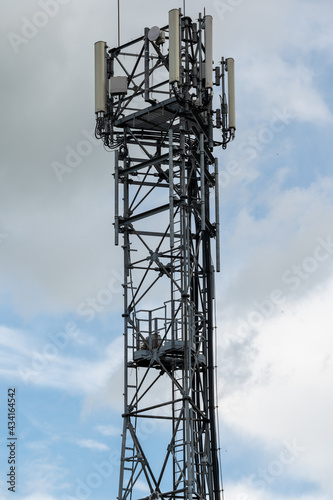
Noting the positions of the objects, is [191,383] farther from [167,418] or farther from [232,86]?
[232,86]

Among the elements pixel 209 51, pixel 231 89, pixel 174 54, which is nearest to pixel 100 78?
pixel 174 54

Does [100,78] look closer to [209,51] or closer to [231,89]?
[209,51]

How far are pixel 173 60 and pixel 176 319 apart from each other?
1291cm

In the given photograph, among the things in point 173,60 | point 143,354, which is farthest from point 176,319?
point 173,60

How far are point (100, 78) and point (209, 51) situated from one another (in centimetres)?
598

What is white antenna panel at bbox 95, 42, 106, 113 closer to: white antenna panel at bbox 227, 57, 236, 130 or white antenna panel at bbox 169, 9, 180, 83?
white antenna panel at bbox 169, 9, 180, 83

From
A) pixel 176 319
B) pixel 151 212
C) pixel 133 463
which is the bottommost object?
pixel 133 463

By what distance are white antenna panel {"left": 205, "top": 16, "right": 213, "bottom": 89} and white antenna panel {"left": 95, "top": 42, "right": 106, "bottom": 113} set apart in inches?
219

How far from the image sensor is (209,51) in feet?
280

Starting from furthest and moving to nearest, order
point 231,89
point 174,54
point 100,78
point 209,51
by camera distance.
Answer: point 231,89 → point 100,78 → point 209,51 → point 174,54

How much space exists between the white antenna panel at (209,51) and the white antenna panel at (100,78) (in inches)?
219

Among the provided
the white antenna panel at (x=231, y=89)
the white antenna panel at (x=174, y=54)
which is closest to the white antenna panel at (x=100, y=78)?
the white antenna panel at (x=174, y=54)

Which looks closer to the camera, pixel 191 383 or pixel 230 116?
pixel 191 383

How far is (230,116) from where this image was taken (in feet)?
287
